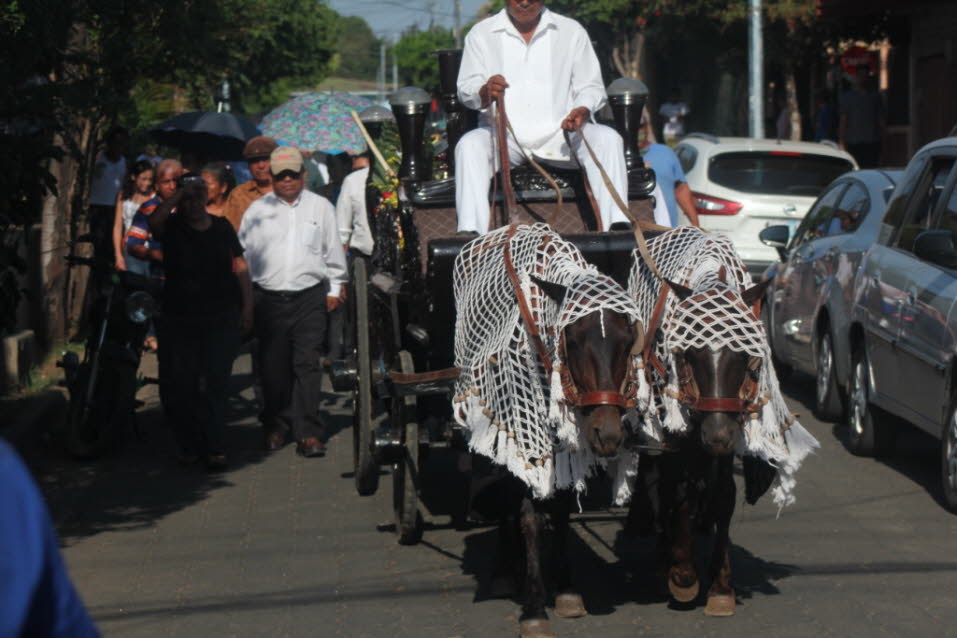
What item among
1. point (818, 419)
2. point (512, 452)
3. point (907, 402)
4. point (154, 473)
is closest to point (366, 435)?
point (512, 452)

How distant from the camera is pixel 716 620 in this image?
597 centimetres

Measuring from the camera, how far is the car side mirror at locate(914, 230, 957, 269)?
8047 millimetres

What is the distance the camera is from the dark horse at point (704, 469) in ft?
17.6

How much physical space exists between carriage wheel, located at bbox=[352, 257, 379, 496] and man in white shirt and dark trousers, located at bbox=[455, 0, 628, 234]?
1.08 m

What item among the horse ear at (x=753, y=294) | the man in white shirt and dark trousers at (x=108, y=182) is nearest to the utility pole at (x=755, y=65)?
the man in white shirt and dark trousers at (x=108, y=182)

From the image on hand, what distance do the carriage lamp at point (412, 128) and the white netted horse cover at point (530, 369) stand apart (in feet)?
6.73

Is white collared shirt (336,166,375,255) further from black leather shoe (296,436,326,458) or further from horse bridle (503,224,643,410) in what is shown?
horse bridle (503,224,643,410)

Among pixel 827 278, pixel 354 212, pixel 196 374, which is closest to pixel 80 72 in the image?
pixel 354 212

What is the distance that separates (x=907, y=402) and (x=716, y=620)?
3.25 m

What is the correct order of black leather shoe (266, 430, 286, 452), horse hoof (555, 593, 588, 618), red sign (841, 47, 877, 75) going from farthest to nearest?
red sign (841, 47, 877, 75) → black leather shoe (266, 430, 286, 452) → horse hoof (555, 593, 588, 618)

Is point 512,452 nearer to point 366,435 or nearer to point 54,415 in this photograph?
point 366,435

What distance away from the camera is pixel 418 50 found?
11925 centimetres

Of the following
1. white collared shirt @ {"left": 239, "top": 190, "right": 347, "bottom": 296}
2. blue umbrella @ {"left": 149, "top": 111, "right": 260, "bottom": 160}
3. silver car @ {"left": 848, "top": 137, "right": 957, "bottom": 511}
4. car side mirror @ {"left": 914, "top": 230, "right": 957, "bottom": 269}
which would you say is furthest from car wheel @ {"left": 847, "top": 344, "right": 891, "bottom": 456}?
blue umbrella @ {"left": 149, "top": 111, "right": 260, "bottom": 160}

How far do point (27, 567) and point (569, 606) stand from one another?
4.17 metres
